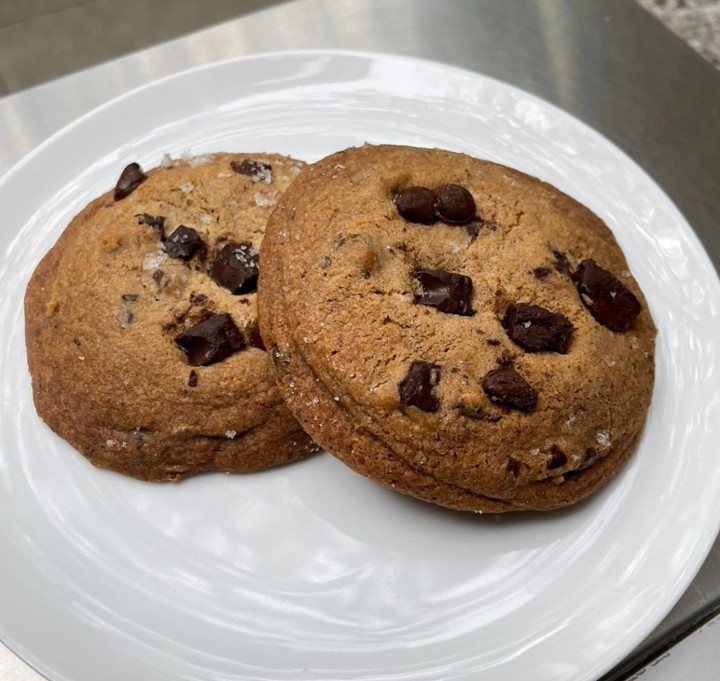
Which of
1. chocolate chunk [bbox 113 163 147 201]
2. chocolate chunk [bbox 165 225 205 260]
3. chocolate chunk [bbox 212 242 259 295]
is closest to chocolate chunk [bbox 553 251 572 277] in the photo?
chocolate chunk [bbox 212 242 259 295]

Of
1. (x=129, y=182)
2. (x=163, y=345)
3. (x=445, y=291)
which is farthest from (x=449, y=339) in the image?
(x=129, y=182)

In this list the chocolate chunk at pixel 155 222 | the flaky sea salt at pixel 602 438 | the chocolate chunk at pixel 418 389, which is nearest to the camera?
the chocolate chunk at pixel 418 389

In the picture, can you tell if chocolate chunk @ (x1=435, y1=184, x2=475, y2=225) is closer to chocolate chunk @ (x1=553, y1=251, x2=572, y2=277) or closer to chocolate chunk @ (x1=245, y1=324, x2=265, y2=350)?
chocolate chunk @ (x1=553, y1=251, x2=572, y2=277)

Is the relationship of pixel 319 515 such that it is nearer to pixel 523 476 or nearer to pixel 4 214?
pixel 523 476

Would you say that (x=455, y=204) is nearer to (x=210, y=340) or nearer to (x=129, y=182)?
(x=210, y=340)

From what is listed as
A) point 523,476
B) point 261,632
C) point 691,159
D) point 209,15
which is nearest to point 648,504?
point 523,476

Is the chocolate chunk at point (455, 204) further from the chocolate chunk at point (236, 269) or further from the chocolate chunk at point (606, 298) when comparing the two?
the chocolate chunk at point (236, 269)

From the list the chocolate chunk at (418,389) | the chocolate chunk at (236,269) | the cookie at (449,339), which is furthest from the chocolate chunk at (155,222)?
the chocolate chunk at (418,389)
